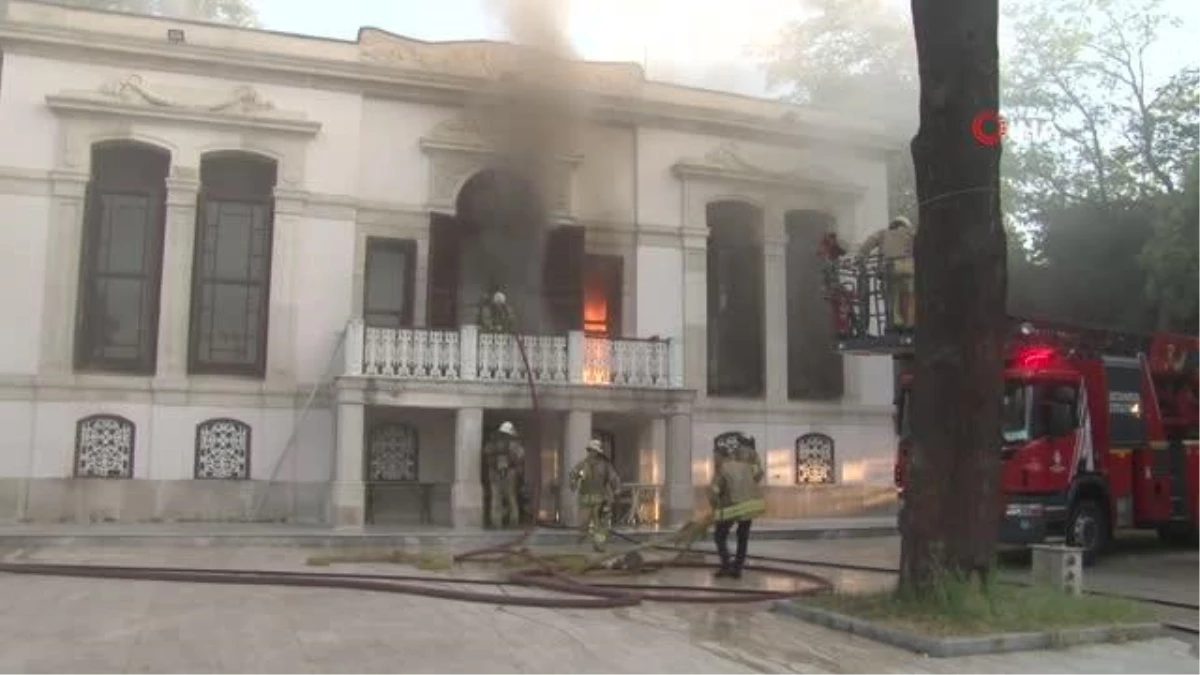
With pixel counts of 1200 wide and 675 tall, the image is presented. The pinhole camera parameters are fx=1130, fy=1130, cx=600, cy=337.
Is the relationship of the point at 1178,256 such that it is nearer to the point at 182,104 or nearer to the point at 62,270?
the point at 182,104

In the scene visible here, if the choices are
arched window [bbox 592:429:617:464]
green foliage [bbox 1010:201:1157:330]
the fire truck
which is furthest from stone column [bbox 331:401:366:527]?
green foliage [bbox 1010:201:1157:330]

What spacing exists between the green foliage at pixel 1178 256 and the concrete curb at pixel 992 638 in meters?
12.9

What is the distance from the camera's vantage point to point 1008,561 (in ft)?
47.9

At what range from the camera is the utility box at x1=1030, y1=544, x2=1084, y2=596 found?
380 inches

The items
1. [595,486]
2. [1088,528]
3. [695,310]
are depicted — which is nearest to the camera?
[1088,528]

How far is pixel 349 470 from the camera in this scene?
1681 cm

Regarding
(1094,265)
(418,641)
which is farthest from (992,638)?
(1094,265)

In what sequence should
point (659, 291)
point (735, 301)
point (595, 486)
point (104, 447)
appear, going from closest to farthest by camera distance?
point (595, 486), point (104, 447), point (659, 291), point (735, 301)

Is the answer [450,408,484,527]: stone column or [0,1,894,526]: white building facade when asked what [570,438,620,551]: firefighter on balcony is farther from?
[0,1,894,526]: white building facade

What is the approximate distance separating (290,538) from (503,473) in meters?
3.46

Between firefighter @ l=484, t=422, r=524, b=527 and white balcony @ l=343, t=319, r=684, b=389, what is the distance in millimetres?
936

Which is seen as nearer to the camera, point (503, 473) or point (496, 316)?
point (503, 473)

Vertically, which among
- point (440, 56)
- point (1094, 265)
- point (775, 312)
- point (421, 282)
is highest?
point (440, 56)

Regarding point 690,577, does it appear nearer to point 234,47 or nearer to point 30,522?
point 30,522
